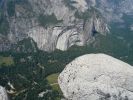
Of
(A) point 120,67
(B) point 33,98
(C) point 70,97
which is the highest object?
(A) point 120,67

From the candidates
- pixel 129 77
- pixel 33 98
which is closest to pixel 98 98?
pixel 129 77

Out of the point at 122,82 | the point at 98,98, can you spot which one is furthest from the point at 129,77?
the point at 98,98

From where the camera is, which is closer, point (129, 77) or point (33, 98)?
point (129, 77)

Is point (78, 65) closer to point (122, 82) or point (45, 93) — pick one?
point (122, 82)

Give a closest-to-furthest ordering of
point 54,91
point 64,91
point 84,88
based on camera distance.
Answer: point 84,88 < point 64,91 < point 54,91

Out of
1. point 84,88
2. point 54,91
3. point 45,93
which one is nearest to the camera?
point 84,88

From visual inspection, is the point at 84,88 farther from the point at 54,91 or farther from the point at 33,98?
the point at 33,98

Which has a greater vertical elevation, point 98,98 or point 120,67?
point 120,67
